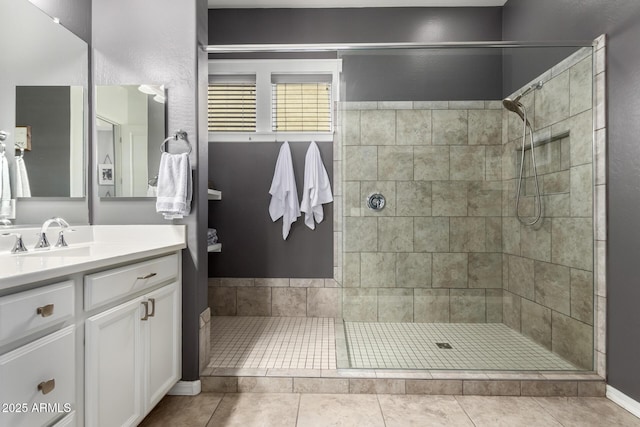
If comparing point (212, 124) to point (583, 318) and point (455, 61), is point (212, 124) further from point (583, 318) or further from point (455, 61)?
point (583, 318)

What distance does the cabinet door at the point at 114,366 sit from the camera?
1.28 meters

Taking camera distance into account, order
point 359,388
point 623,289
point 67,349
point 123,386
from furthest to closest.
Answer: point 359,388
point 623,289
point 123,386
point 67,349

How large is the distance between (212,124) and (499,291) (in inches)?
113

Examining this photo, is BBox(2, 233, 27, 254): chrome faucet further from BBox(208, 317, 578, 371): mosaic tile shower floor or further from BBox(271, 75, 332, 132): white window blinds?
BBox(271, 75, 332, 132): white window blinds

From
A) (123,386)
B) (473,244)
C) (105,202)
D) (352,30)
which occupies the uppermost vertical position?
(352,30)

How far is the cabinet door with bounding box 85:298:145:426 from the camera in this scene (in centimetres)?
128

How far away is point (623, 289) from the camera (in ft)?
6.38

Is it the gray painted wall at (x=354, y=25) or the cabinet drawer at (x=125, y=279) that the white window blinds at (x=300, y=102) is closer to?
the gray painted wall at (x=354, y=25)

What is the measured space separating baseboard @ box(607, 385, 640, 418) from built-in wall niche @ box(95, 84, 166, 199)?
2.87 m

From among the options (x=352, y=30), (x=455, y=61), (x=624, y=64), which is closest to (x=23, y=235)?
(x=455, y=61)

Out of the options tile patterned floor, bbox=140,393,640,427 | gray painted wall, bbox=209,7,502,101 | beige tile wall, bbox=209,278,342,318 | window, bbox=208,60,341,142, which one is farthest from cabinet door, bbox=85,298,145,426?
A: gray painted wall, bbox=209,7,502,101

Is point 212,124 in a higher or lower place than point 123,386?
higher

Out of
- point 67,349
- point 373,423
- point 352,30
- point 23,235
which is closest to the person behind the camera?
point 67,349

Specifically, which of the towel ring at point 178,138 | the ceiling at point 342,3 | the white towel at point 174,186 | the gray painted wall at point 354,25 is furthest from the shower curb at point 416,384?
the ceiling at point 342,3
